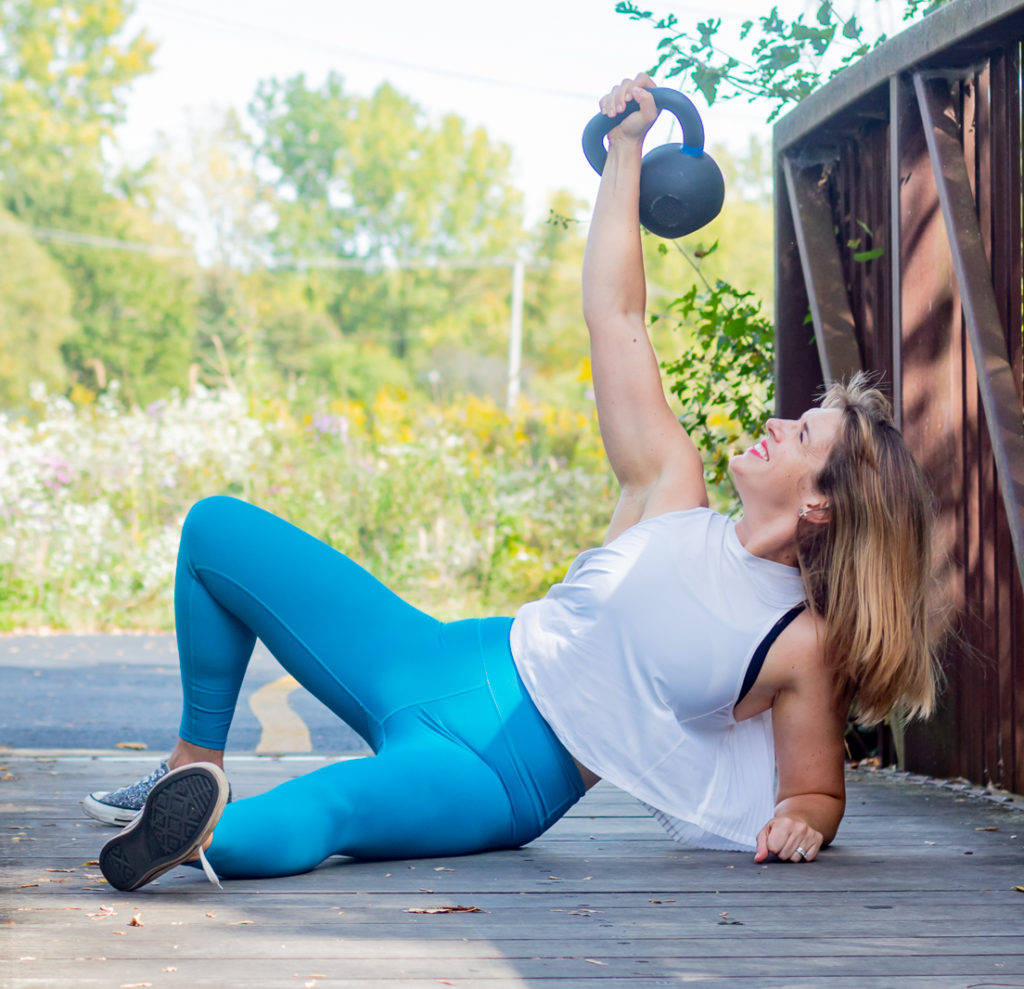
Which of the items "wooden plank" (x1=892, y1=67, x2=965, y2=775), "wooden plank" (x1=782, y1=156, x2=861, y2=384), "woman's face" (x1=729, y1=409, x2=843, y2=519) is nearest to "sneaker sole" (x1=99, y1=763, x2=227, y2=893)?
"woman's face" (x1=729, y1=409, x2=843, y2=519)

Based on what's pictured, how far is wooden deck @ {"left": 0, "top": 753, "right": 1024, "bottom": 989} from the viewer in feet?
5.41

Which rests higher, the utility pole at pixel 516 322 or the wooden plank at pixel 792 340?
the utility pole at pixel 516 322

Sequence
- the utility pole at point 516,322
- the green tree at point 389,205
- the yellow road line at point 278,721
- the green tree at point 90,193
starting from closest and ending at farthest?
the yellow road line at point 278,721 < the green tree at point 90,193 < the utility pole at point 516,322 < the green tree at point 389,205

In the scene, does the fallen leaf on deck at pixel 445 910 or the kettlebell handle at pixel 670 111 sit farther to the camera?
the kettlebell handle at pixel 670 111

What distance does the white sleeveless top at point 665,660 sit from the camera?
88.2 inches

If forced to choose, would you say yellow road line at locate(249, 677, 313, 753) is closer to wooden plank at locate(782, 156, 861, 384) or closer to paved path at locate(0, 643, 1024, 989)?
paved path at locate(0, 643, 1024, 989)

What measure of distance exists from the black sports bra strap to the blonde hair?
0.06m

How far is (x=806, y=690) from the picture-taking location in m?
2.30

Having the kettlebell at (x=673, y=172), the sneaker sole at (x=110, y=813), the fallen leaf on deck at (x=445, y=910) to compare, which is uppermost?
the kettlebell at (x=673, y=172)

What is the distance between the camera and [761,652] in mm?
2250

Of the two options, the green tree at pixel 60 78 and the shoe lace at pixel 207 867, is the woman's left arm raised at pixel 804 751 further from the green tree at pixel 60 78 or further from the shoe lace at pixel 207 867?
the green tree at pixel 60 78

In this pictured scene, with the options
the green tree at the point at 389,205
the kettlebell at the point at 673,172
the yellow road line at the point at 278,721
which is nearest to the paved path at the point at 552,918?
the kettlebell at the point at 673,172

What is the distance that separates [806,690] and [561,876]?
56 cm

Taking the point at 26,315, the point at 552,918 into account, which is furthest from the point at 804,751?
the point at 26,315
